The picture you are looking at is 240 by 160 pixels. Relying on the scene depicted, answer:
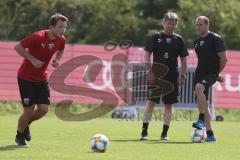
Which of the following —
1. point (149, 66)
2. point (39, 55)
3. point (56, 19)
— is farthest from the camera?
point (149, 66)

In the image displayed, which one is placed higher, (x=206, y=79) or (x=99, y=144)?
(x=206, y=79)

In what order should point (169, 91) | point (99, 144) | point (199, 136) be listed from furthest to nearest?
point (169, 91)
point (199, 136)
point (99, 144)

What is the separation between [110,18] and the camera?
43188 millimetres

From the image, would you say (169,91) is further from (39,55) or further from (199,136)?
(39,55)

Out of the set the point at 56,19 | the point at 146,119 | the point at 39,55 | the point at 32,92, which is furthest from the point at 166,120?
the point at 56,19

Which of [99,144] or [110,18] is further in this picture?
[110,18]

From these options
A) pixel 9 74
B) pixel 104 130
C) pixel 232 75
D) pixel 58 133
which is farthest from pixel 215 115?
pixel 58 133

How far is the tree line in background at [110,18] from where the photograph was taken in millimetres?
39750

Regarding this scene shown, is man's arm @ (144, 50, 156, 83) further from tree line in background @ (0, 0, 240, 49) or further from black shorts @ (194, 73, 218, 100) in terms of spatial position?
tree line in background @ (0, 0, 240, 49)

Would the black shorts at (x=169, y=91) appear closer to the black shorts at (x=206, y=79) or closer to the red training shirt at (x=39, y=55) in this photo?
the black shorts at (x=206, y=79)

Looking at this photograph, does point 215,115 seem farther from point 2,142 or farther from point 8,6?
point 8,6

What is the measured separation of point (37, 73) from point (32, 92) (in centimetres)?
32

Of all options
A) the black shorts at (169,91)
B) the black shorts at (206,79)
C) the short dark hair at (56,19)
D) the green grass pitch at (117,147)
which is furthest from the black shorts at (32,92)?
the black shorts at (206,79)

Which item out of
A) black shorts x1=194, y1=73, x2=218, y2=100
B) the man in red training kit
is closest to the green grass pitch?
the man in red training kit
